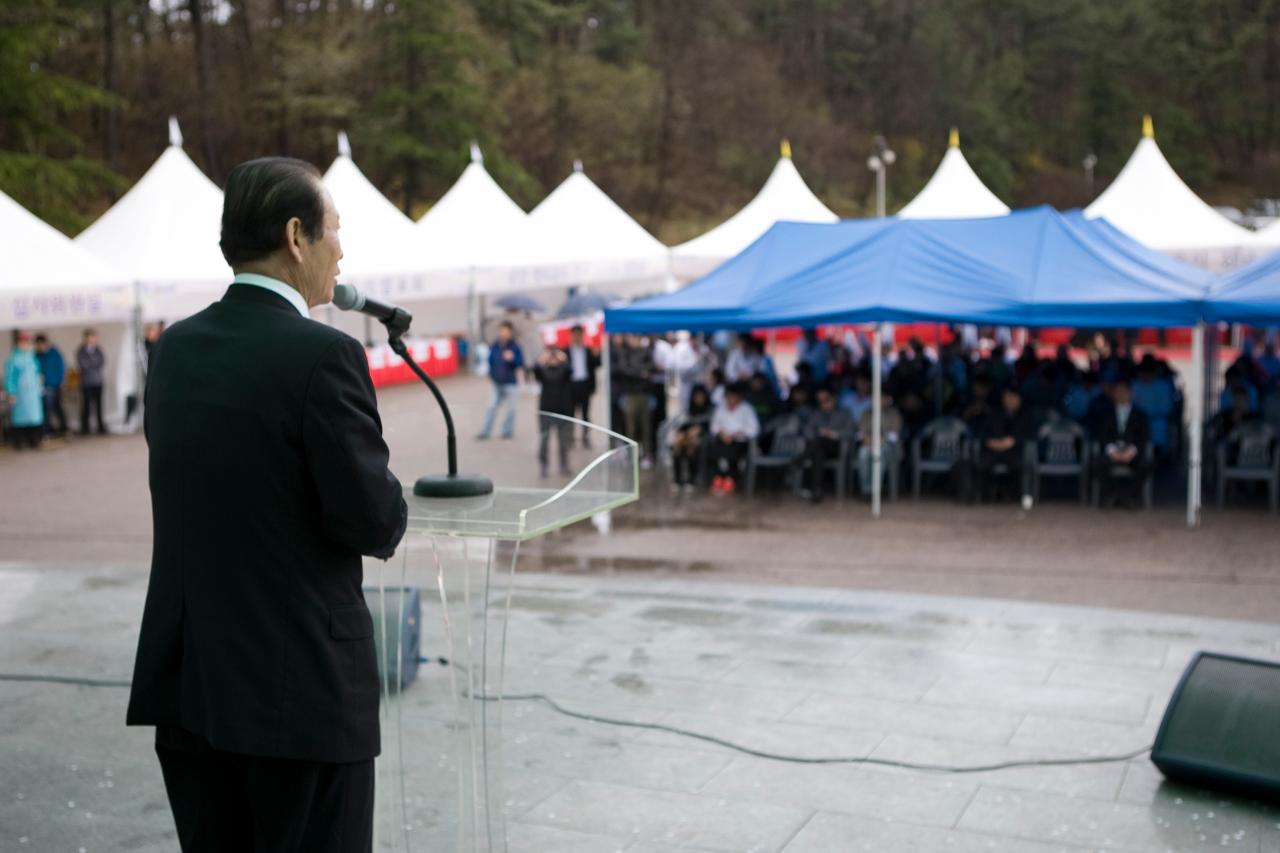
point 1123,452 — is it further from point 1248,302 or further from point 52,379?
point 52,379

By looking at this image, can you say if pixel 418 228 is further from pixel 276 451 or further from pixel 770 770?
pixel 276 451

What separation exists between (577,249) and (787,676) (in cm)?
1927

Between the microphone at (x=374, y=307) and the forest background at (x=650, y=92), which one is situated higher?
the forest background at (x=650, y=92)

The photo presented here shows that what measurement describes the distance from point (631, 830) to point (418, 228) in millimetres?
21375

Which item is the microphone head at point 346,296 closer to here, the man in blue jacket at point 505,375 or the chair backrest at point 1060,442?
the chair backrest at point 1060,442

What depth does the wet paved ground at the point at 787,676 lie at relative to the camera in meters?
4.93

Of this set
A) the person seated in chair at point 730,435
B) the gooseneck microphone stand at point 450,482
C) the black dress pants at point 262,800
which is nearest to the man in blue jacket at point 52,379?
the person seated in chair at point 730,435

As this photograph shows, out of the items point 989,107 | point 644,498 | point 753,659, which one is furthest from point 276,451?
point 989,107

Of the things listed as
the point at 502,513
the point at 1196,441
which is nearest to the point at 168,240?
the point at 1196,441

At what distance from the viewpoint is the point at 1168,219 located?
23656mm

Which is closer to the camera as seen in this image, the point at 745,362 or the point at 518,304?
the point at 745,362

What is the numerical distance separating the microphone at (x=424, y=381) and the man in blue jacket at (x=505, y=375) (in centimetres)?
1435

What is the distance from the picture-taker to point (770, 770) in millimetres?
5535

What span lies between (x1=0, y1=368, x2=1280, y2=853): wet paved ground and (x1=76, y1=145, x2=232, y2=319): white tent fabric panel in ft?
25.3
